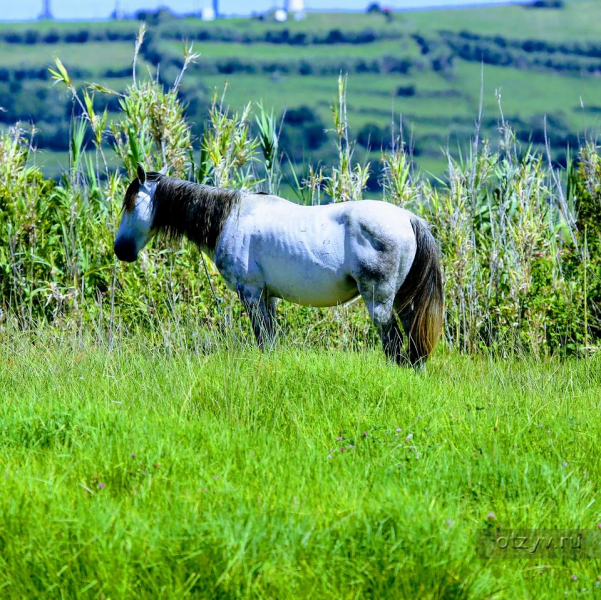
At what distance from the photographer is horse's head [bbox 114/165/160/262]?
6.23 metres

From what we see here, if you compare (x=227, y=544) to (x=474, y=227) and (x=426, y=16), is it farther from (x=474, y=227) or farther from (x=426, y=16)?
(x=426, y=16)

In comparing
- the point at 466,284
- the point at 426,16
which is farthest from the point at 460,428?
the point at 426,16

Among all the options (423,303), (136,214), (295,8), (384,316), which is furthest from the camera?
(295,8)

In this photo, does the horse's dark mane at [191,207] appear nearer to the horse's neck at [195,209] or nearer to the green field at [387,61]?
the horse's neck at [195,209]

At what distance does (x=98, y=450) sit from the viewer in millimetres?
4000

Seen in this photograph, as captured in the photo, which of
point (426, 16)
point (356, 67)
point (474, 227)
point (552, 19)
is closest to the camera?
point (474, 227)

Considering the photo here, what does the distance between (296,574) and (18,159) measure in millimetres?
6508

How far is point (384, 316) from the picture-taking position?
19.0ft

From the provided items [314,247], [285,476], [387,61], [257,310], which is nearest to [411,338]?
[314,247]

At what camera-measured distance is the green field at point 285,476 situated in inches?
120

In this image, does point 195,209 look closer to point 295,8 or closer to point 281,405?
point 281,405

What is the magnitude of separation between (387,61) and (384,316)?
14291 cm

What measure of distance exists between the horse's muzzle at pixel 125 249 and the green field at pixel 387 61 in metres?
87.2

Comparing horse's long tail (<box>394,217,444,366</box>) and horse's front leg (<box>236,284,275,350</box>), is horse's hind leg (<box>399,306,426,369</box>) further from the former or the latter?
horse's front leg (<box>236,284,275,350</box>)
